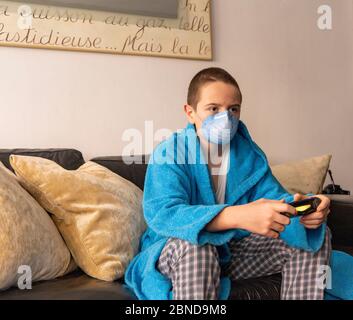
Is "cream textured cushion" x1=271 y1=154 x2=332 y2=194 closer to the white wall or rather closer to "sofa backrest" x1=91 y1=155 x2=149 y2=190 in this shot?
the white wall

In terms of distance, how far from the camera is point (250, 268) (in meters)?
1.13

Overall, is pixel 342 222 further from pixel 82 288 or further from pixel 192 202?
pixel 82 288

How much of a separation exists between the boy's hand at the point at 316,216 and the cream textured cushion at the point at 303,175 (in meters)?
0.71

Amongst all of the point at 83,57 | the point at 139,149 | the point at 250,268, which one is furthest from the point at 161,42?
the point at 250,268

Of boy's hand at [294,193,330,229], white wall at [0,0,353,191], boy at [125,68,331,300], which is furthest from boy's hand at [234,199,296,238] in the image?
white wall at [0,0,353,191]

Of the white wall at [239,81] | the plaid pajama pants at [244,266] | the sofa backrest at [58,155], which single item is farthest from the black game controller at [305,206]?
the white wall at [239,81]

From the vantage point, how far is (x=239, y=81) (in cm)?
211

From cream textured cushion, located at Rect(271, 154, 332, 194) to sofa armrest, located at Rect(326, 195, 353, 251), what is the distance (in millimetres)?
170

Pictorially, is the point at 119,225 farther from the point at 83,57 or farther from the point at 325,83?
the point at 325,83

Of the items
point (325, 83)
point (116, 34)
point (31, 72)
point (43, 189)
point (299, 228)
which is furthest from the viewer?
point (325, 83)

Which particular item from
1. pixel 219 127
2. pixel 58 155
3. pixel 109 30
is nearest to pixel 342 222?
pixel 219 127

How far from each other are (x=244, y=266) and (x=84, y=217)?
0.46 m
